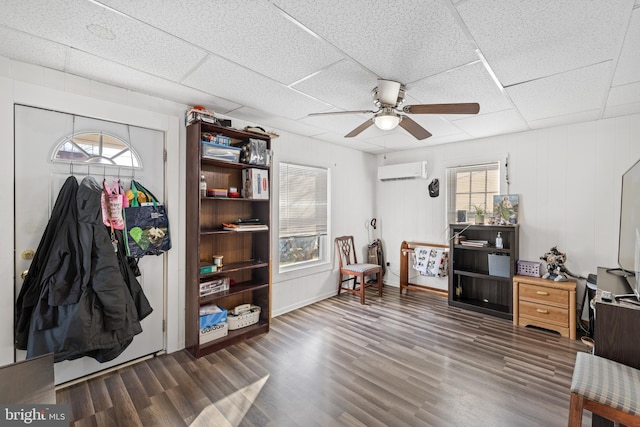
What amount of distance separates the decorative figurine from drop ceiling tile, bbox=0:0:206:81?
4156mm

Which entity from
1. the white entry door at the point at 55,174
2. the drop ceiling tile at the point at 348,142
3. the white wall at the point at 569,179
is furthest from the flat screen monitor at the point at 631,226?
the white entry door at the point at 55,174

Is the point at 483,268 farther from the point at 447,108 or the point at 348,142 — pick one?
the point at 447,108

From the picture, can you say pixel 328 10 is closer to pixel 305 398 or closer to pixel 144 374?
pixel 305 398

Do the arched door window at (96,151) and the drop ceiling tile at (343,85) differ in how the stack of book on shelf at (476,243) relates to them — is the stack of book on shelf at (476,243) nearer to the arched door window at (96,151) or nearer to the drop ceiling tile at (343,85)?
the drop ceiling tile at (343,85)

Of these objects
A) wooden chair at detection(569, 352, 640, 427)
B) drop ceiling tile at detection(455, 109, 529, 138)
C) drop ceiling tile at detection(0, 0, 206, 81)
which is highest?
drop ceiling tile at detection(455, 109, 529, 138)

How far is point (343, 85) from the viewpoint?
237cm

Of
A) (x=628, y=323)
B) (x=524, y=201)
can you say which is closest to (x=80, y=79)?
(x=628, y=323)

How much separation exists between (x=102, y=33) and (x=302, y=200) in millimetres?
2803

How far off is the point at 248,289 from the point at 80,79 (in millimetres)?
2360

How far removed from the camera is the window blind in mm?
3908

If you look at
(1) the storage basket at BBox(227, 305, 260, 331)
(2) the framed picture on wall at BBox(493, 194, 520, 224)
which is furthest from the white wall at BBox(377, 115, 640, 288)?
(1) the storage basket at BBox(227, 305, 260, 331)

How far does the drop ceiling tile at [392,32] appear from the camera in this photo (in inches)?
57.3

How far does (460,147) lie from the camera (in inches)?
171

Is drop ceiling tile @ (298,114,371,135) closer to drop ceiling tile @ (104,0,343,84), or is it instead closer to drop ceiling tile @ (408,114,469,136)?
drop ceiling tile @ (408,114,469,136)
